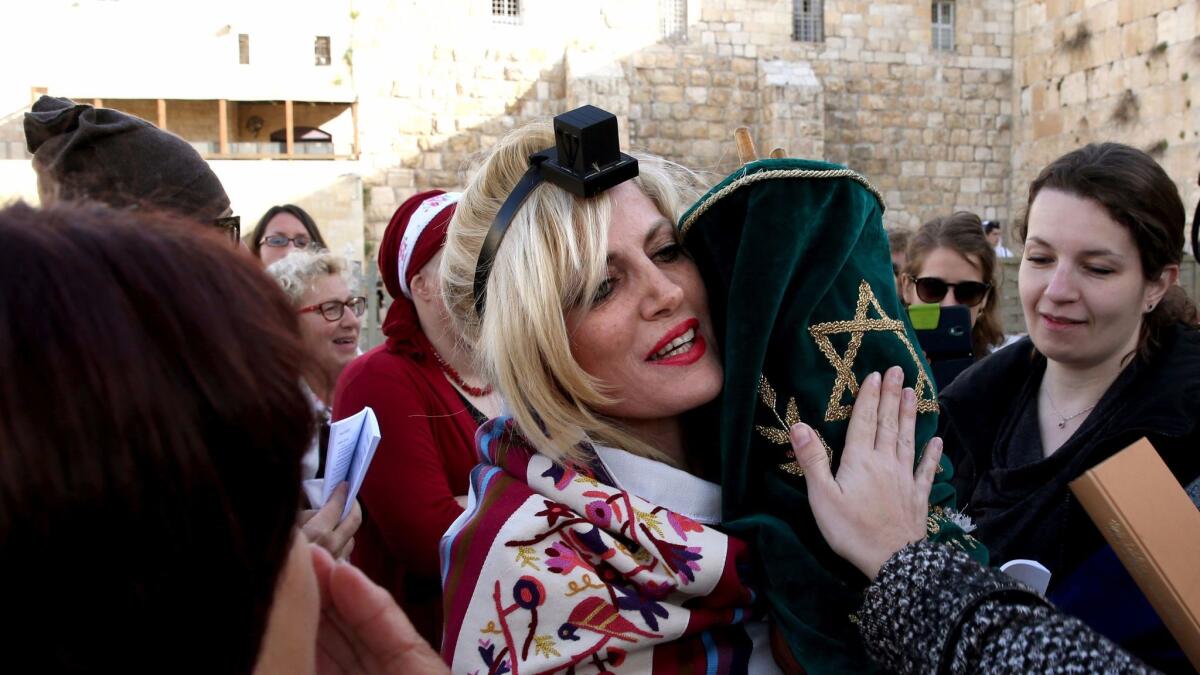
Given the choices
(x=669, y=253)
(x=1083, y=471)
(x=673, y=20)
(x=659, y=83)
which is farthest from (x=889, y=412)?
(x=673, y=20)

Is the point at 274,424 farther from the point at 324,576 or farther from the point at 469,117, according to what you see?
the point at 469,117

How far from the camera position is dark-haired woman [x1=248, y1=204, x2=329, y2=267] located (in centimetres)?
472

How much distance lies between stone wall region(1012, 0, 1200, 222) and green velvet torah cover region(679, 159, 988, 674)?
1481cm

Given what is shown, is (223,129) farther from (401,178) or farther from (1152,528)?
(1152,528)

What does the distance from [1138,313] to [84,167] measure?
2322mm

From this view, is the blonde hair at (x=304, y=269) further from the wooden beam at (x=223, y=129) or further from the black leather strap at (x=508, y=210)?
the wooden beam at (x=223, y=129)

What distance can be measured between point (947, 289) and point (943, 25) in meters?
16.3

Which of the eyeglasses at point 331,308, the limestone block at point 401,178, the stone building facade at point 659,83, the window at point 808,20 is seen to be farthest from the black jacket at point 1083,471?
the window at point 808,20

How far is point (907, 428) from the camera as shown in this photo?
159 cm

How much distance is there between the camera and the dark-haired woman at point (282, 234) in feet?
15.5

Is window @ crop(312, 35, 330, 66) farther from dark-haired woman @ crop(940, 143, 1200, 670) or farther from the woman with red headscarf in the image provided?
dark-haired woman @ crop(940, 143, 1200, 670)

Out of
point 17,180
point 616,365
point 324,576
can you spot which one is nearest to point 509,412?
point 616,365

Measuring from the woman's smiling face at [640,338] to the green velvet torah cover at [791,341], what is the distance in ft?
0.21

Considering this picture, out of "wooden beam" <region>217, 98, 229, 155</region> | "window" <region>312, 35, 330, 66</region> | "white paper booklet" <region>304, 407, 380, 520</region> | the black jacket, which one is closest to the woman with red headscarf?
"white paper booklet" <region>304, 407, 380, 520</region>
